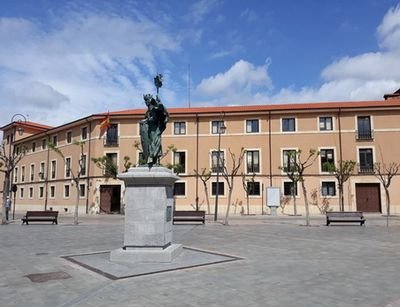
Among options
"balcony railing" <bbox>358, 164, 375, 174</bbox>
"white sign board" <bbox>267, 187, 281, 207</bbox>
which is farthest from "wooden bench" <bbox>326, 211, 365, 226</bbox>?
"balcony railing" <bbox>358, 164, 375, 174</bbox>

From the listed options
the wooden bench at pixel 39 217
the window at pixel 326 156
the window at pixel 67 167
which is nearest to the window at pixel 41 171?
the window at pixel 67 167

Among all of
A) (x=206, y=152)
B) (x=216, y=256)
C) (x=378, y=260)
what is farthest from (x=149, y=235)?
(x=206, y=152)

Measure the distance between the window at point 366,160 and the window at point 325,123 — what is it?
345 cm

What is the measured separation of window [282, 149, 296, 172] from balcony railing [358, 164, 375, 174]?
6.00 m

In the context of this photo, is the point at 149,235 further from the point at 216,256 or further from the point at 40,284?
the point at 40,284

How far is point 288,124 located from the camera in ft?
122

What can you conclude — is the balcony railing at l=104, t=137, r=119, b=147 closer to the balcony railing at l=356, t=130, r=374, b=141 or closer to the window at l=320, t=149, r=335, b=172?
the window at l=320, t=149, r=335, b=172

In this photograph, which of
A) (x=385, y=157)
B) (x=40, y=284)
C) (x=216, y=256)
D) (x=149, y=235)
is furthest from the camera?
(x=385, y=157)

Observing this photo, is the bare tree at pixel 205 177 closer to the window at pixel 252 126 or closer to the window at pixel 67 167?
the window at pixel 252 126

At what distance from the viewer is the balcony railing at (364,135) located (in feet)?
116

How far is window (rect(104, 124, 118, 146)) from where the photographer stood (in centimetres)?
3978

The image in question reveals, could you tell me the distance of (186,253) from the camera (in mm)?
10016

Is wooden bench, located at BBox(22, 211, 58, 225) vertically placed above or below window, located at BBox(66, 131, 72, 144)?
below

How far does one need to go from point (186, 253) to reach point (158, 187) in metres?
2.06
